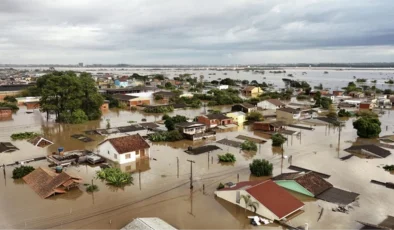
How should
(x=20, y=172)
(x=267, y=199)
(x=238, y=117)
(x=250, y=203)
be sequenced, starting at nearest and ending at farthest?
1. (x=267, y=199)
2. (x=250, y=203)
3. (x=20, y=172)
4. (x=238, y=117)

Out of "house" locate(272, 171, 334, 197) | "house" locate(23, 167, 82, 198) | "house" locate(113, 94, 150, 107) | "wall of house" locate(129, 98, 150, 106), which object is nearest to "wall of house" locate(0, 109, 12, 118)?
"house" locate(113, 94, 150, 107)

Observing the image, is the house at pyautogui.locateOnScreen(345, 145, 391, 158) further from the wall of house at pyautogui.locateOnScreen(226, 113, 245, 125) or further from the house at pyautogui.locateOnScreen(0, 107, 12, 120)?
the house at pyautogui.locateOnScreen(0, 107, 12, 120)

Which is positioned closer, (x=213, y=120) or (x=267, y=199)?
(x=267, y=199)

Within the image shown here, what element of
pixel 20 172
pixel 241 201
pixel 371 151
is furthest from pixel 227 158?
pixel 20 172

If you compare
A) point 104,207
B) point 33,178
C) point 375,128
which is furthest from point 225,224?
point 375,128

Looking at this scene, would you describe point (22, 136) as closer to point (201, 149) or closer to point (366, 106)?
point (201, 149)

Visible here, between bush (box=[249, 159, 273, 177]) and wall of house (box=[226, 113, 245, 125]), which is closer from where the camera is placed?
bush (box=[249, 159, 273, 177])

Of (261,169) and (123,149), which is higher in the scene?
(123,149)
